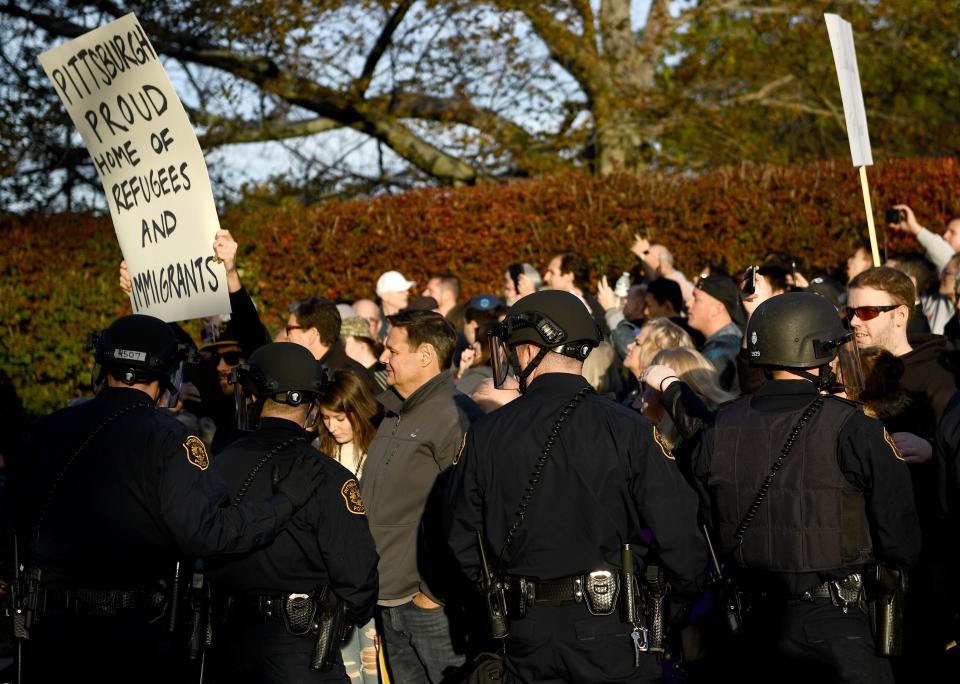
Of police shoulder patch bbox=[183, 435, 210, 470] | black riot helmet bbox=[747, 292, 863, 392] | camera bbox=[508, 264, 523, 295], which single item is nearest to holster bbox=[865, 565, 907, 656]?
black riot helmet bbox=[747, 292, 863, 392]

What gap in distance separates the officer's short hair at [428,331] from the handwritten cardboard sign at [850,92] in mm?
3482

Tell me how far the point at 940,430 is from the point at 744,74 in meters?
13.3

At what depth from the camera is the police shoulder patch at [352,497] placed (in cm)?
484

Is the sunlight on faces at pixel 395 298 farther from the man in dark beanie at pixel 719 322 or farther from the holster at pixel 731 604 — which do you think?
the holster at pixel 731 604

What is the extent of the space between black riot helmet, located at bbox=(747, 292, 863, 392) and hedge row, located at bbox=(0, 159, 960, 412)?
23.9 ft

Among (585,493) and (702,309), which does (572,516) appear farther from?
(702,309)

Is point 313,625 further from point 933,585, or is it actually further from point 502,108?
point 502,108

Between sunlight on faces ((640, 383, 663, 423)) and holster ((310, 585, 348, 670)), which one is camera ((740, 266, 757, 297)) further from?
holster ((310, 585, 348, 670))

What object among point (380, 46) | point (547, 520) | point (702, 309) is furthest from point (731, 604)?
point (380, 46)

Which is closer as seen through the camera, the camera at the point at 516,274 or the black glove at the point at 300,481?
the black glove at the point at 300,481

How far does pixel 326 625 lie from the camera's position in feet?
15.4

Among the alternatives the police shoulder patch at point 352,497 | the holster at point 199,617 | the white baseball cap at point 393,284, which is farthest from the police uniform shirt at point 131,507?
the white baseball cap at point 393,284

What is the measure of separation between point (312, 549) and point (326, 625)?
313 mm

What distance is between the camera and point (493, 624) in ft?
14.7
